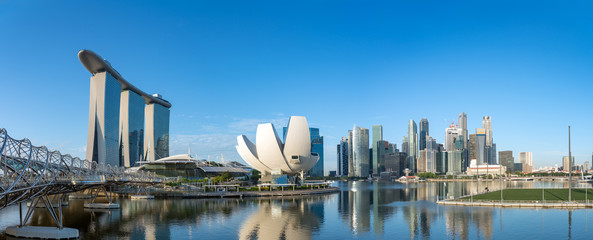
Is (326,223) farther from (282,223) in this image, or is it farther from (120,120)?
(120,120)

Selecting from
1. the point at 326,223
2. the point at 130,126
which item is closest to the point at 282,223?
the point at 326,223

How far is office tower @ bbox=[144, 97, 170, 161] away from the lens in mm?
166375

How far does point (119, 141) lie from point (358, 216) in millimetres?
113524

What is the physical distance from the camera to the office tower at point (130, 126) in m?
144

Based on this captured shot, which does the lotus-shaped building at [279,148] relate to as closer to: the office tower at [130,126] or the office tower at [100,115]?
the office tower at [100,115]

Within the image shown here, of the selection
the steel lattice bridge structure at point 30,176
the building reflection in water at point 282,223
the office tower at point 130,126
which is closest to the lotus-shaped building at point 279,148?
the building reflection in water at point 282,223

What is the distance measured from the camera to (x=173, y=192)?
68562 millimetres

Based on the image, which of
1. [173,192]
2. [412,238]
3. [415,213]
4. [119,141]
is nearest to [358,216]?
[415,213]

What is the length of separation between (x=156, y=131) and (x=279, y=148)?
10636 centimetres

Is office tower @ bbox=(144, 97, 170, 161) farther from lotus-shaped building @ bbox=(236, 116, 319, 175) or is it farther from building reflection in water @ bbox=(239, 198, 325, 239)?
building reflection in water @ bbox=(239, 198, 325, 239)

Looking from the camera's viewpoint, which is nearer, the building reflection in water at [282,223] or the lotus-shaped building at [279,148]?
the building reflection in water at [282,223]

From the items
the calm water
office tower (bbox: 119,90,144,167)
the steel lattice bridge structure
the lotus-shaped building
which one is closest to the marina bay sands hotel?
office tower (bbox: 119,90,144,167)

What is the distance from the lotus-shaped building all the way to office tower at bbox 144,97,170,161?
9243cm

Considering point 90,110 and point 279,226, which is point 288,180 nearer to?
point 279,226
